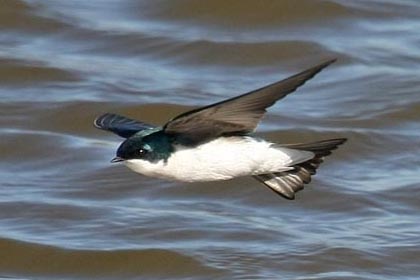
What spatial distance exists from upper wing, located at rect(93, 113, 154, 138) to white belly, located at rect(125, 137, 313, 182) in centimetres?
52

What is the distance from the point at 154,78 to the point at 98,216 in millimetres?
1964

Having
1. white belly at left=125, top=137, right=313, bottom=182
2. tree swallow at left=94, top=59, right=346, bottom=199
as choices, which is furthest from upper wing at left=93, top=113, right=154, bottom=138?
white belly at left=125, top=137, right=313, bottom=182

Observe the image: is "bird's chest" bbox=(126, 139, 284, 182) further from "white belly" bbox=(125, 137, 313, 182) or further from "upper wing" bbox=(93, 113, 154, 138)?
"upper wing" bbox=(93, 113, 154, 138)

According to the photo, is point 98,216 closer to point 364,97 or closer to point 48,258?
point 48,258

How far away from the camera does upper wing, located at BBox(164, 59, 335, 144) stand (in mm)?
5191

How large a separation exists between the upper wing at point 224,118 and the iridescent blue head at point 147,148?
0.15 ft

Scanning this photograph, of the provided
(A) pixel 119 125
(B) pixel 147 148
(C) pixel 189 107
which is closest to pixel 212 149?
(B) pixel 147 148

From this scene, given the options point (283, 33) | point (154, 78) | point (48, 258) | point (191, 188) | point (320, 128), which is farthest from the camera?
point (283, 33)

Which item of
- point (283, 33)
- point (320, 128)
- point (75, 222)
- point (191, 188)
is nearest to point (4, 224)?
point (75, 222)

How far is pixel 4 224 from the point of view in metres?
7.96

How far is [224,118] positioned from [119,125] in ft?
2.35

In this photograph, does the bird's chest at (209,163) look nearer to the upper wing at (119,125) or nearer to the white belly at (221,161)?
the white belly at (221,161)

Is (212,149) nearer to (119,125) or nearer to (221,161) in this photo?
(221,161)

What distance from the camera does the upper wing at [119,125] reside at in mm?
5941
